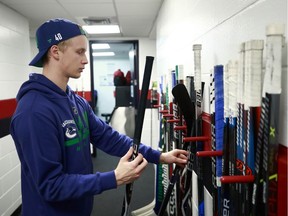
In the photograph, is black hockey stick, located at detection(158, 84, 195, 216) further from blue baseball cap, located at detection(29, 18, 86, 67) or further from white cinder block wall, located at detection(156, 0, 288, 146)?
blue baseball cap, located at detection(29, 18, 86, 67)

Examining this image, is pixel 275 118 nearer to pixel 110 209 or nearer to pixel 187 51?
pixel 187 51

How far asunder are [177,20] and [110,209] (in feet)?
7.26

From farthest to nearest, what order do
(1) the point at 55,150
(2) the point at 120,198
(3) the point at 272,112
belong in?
(2) the point at 120,198 → (1) the point at 55,150 → (3) the point at 272,112

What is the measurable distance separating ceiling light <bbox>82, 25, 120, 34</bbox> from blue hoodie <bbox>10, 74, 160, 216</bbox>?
9.26ft

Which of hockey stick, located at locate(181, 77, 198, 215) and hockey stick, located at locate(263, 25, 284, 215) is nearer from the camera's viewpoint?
hockey stick, located at locate(263, 25, 284, 215)

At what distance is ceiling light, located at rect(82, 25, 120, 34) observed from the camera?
13.4 ft

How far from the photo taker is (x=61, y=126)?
1.20 meters

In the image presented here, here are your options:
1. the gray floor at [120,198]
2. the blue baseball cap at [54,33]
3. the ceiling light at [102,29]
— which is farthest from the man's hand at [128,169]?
the ceiling light at [102,29]

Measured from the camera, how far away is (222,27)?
1044mm

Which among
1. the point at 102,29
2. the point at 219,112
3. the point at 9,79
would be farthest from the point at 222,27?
the point at 102,29

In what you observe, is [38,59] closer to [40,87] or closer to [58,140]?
[40,87]

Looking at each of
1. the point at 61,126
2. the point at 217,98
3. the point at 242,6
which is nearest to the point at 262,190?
the point at 217,98

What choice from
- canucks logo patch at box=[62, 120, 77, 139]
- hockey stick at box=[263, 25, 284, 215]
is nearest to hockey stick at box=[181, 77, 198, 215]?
canucks logo patch at box=[62, 120, 77, 139]

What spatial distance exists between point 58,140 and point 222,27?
836 mm
